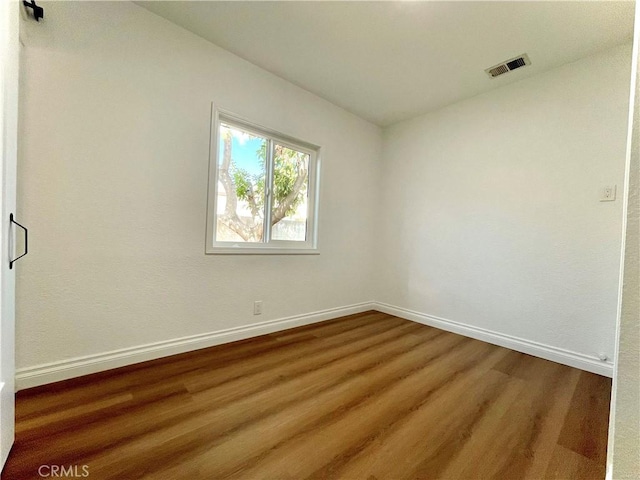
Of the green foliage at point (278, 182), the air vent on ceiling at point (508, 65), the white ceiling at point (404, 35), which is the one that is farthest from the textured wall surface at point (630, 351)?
the green foliage at point (278, 182)

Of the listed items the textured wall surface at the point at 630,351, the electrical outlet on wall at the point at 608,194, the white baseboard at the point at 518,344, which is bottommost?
the white baseboard at the point at 518,344

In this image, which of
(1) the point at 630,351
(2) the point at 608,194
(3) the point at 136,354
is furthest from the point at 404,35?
(3) the point at 136,354

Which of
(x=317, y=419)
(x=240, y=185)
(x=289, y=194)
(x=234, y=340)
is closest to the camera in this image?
(x=317, y=419)

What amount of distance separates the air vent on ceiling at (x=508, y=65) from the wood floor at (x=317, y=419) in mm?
2609

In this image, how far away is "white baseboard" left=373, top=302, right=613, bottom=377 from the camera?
2.04m

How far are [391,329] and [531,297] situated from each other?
1354mm

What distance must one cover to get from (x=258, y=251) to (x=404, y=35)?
221 centimetres

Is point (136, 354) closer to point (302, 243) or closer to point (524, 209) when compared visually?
point (302, 243)

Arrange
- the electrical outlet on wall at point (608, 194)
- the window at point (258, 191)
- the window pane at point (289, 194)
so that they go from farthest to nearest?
the window pane at point (289, 194) → the window at point (258, 191) → the electrical outlet on wall at point (608, 194)

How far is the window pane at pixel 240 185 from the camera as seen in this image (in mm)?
2385

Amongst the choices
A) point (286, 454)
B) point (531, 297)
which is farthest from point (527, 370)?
point (286, 454)

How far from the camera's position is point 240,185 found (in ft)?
8.18

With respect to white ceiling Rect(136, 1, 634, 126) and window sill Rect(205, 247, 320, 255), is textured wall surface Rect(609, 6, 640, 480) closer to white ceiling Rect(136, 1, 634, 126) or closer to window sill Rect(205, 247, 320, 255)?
white ceiling Rect(136, 1, 634, 126)

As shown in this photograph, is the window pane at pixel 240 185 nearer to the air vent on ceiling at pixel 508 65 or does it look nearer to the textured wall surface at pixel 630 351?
the air vent on ceiling at pixel 508 65
